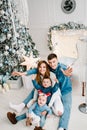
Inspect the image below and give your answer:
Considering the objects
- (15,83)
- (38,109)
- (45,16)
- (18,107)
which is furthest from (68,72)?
(45,16)

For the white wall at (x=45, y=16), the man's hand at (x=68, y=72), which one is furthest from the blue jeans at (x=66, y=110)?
the white wall at (x=45, y=16)

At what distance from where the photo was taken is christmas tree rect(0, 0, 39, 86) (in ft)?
9.81

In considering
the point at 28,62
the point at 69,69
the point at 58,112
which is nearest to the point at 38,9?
the point at 28,62

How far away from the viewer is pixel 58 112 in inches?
95.7

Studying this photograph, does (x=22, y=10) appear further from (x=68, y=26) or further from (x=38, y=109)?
(x=68, y=26)

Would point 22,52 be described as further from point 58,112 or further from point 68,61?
point 58,112

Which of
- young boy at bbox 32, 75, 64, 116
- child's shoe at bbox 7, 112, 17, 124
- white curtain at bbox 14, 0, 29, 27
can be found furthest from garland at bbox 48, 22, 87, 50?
child's shoe at bbox 7, 112, 17, 124

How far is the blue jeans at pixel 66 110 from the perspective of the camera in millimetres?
2289

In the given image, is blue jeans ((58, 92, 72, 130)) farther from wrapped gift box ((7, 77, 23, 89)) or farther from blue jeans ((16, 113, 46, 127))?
wrapped gift box ((7, 77, 23, 89))

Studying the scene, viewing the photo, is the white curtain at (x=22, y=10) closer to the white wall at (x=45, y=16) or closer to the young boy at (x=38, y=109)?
the young boy at (x=38, y=109)

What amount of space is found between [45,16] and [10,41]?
2.20 meters

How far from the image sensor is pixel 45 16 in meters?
5.08

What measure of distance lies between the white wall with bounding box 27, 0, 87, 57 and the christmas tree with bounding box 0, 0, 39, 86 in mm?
1821

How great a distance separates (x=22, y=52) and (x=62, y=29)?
198cm
